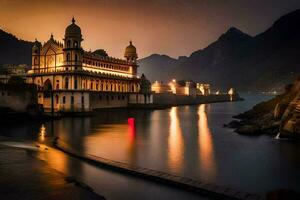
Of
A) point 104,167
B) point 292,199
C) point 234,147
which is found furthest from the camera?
point 234,147

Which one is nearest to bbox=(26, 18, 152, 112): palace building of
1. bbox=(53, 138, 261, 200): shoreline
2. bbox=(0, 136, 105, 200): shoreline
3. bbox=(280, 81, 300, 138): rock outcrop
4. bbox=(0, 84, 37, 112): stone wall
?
bbox=(0, 84, 37, 112): stone wall

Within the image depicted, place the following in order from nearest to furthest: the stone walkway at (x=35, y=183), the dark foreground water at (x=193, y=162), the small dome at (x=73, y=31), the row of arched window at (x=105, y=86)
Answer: the stone walkway at (x=35, y=183) < the dark foreground water at (x=193, y=162) < the small dome at (x=73, y=31) < the row of arched window at (x=105, y=86)

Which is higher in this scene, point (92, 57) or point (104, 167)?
point (92, 57)

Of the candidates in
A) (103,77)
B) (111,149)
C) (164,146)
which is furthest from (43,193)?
(103,77)

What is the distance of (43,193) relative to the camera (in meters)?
15.8

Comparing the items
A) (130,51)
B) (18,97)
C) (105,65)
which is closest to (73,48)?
(105,65)

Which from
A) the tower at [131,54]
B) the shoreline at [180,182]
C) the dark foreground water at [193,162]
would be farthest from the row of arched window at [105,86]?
the shoreline at [180,182]

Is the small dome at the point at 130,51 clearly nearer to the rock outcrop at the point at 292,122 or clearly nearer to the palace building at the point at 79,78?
the palace building at the point at 79,78

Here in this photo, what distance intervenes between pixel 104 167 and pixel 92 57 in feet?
297

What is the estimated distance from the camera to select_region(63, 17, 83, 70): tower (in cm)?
9009

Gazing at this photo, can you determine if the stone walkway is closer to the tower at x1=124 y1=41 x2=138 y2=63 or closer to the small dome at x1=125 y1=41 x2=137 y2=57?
the tower at x1=124 y1=41 x2=138 y2=63

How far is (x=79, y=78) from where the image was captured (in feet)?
302

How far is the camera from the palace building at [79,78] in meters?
88.6

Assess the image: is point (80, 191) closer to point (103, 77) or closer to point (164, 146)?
point (164, 146)
